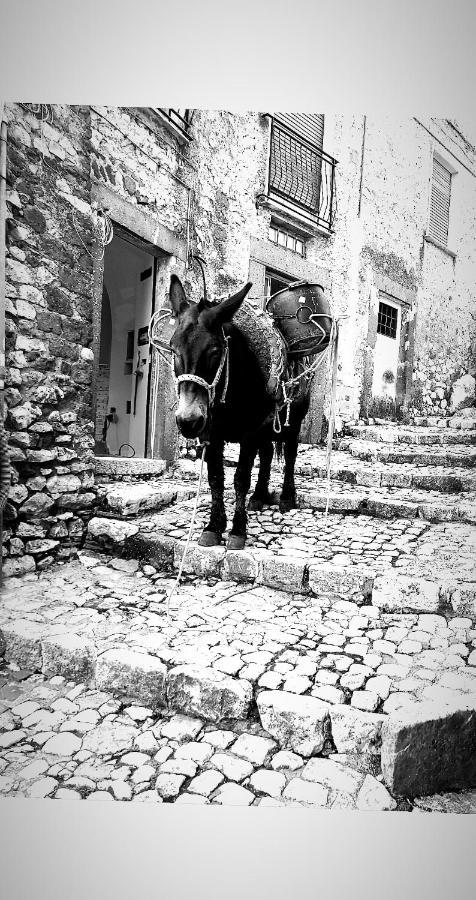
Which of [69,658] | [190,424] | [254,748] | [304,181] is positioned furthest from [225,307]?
[254,748]

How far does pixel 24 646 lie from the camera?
74.2 inches

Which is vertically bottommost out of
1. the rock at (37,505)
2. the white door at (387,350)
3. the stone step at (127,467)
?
the rock at (37,505)

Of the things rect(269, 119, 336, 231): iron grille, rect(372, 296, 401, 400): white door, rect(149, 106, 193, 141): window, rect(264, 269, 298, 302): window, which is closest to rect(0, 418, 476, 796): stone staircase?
rect(372, 296, 401, 400): white door

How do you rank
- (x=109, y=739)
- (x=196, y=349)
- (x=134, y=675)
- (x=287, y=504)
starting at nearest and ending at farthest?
1. (x=109, y=739)
2. (x=134, y=675)
3. (x=196, y=349)
4. (x=287, y=504)

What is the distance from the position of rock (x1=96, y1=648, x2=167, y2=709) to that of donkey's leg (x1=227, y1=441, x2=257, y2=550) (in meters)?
0.92

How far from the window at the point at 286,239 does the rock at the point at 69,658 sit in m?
2.34

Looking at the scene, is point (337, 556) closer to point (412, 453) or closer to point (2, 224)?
point (412, 453)

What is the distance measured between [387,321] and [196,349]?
118 cm

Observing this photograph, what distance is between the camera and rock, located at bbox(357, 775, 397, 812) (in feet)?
4.60

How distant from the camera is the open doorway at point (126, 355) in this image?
3096mm

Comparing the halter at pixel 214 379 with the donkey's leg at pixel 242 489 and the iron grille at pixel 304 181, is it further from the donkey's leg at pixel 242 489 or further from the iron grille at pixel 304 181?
the iron grille at pixel 304 181

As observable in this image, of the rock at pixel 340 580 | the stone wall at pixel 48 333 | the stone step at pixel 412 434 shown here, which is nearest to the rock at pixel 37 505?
the stone wall at pixel 48 333

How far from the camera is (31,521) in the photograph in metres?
2.36

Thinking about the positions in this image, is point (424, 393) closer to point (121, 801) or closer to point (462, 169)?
point (462, 169)
